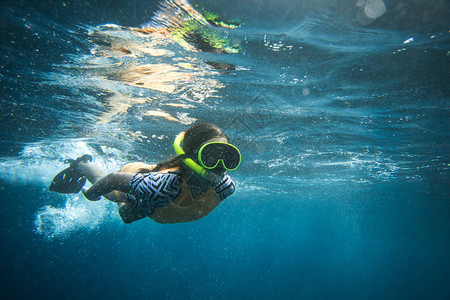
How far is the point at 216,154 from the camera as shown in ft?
8.24

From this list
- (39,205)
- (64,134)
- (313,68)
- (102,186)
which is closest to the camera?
(102,186)

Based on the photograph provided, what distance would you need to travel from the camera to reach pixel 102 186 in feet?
11.6

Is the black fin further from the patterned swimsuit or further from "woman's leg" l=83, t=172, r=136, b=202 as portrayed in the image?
the patterned swimsuit

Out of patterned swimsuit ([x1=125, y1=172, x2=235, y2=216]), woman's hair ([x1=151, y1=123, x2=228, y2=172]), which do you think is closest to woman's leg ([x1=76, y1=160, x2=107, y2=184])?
patterned swimsuit ([x1=125, y1=172, x2=235, y2=216])

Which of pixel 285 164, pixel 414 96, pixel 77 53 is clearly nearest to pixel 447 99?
pixel 414 96

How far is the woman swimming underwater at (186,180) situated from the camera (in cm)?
251

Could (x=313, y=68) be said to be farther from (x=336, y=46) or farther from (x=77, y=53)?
(x=77, y=53)

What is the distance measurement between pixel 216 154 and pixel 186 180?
0.77m

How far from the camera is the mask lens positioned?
2.46 m

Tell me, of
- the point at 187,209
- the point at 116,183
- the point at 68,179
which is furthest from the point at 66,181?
the point at 187,209

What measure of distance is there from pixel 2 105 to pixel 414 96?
19969 millimetres

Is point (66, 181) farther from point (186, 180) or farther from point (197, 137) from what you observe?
point (197, 137)

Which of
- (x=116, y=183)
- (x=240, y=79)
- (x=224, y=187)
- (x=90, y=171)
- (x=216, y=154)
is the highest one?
(x=240, y=79)

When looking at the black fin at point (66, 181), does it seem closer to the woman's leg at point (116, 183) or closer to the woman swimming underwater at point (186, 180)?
the woman swimming underwater at point (186, 180)
